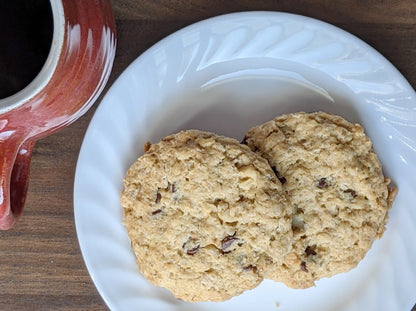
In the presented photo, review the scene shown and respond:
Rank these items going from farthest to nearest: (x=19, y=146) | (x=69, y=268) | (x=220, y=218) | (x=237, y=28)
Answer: (x=69, y=268) < (x=237, y=28) < (x=220, y=218) < (x=19, y=146)

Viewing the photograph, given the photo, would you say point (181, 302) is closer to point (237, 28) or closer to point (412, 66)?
point (237, 28)

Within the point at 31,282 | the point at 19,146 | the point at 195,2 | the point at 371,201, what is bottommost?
the point at 31,282

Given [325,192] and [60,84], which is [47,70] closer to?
[60,84]

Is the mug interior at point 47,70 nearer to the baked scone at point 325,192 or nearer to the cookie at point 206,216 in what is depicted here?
the cookie at point 206,216

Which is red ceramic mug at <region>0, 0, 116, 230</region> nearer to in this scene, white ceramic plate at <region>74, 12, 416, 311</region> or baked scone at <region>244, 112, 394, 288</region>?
white ceramic plate at <region>74, 12, 416, 311</region>

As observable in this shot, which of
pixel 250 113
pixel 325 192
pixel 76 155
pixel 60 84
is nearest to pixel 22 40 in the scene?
pixel 60 84

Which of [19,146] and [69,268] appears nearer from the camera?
[19,146]

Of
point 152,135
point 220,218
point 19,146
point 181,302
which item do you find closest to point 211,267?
point 220,218

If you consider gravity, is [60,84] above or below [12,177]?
above

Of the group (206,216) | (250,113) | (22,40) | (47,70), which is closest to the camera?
(47,70)
